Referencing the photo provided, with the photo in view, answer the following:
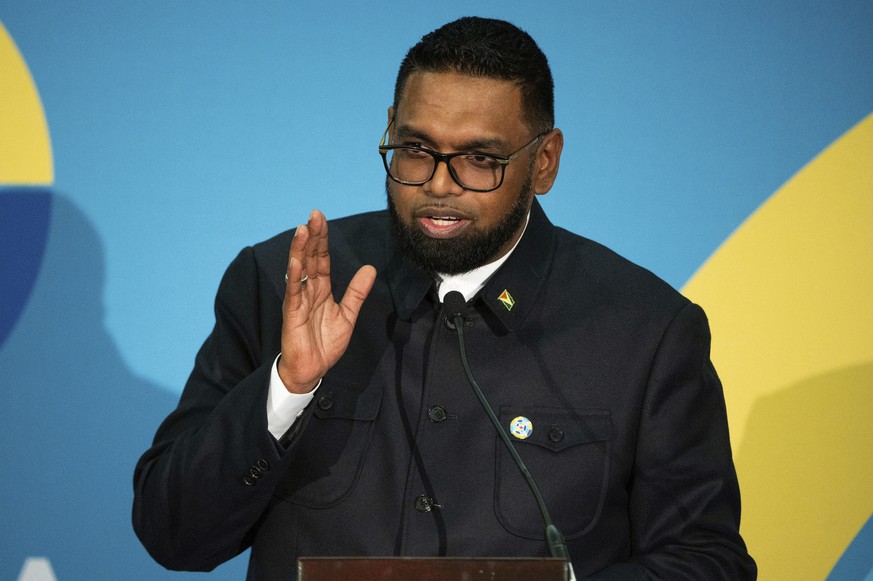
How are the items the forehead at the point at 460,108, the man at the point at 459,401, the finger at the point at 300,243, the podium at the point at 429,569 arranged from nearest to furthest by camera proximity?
the podium at the point at 429,569 < the finger at the point at 300,243 < the man at the point at 459,401 < the forehead at the point at 460,108

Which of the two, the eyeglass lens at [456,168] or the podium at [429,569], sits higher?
the eyeglass lens at [456,168]

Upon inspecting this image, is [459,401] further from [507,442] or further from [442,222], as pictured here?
[507,442]

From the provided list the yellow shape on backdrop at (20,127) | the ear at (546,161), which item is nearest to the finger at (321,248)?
the ear at (546,161)

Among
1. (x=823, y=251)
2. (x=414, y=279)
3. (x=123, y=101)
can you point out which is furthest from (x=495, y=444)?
(x=123, y=101)

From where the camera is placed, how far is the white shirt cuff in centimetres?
164

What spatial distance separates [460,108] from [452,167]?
3.8 inches

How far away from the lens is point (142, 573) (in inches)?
101

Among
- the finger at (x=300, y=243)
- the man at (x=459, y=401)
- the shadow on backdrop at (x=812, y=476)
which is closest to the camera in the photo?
the finger at (x=300, y=243)

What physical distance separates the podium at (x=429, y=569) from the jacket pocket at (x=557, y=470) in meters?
0.60

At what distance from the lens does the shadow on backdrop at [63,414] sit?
8.34 ft

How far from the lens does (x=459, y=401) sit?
1.84m

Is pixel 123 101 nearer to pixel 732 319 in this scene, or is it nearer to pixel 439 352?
pixel 439 352

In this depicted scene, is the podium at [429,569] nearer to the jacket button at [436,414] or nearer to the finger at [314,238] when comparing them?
the finger at [314,238]

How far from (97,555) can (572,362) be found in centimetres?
124
